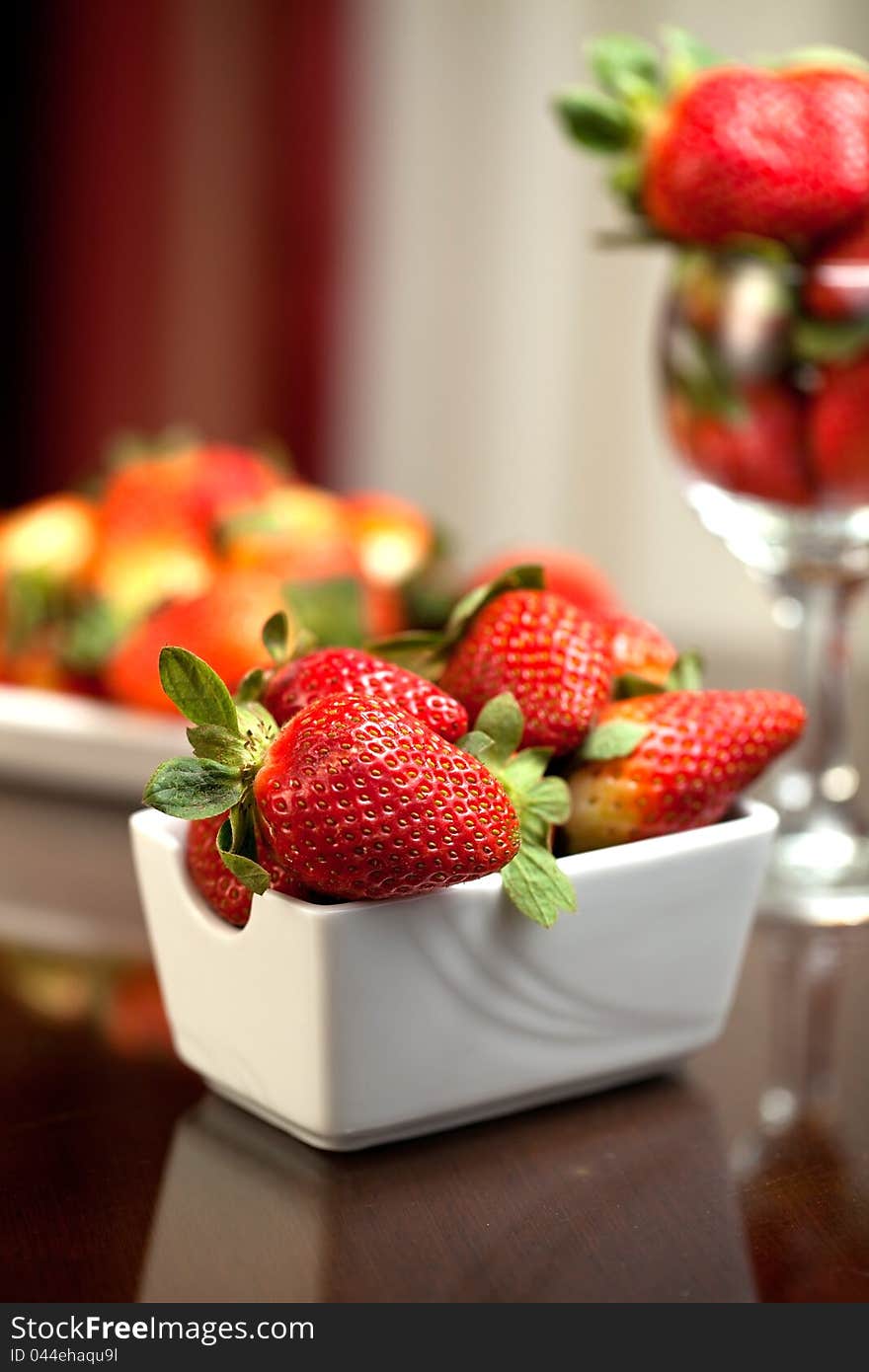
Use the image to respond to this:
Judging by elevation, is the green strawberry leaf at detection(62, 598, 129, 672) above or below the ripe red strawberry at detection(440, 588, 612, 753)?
below

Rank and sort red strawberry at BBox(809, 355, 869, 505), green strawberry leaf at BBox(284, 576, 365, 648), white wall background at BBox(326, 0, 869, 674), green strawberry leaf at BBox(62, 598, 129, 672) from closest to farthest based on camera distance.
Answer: green strawberry leaf at BBox(284, 576, 365, 648), red strawberry at BBox(809, 355, 869, 505), green strawberry leaf at BBox(62, 598, 129, 672), white wall background at BBox(326, 0, 869, 674)

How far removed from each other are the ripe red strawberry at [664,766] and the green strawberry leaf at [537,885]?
0.04m

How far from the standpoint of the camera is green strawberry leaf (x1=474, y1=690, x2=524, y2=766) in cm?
60

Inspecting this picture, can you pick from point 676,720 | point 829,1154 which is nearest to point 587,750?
point 676,720

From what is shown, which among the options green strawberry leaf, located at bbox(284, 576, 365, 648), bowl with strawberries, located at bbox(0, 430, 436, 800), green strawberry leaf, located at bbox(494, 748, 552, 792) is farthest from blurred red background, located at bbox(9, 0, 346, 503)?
green strawberry leaf, located at bbox(494, 748, 552, 792)

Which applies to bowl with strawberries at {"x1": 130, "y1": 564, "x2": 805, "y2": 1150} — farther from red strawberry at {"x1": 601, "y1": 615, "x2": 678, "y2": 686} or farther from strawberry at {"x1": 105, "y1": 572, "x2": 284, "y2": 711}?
strawberry at {"x1": 105, "y1": 572, "x2": 284, "y2": 711}

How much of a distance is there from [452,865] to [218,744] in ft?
0.27

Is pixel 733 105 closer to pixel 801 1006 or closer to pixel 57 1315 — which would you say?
pixel 801 1006

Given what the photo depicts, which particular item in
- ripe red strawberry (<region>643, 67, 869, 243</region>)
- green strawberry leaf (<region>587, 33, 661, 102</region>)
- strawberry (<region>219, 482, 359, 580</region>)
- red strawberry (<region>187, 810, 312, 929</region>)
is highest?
green strawberry leaf (<region>587, 33, 661, 102</region>)

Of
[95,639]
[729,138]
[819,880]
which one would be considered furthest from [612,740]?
[95,639]

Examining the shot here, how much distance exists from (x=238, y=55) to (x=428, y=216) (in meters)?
0.38

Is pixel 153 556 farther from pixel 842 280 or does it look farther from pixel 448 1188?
pixel 448 1188

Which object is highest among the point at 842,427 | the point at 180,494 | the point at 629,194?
the point at 629,194

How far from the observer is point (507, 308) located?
110 inches
